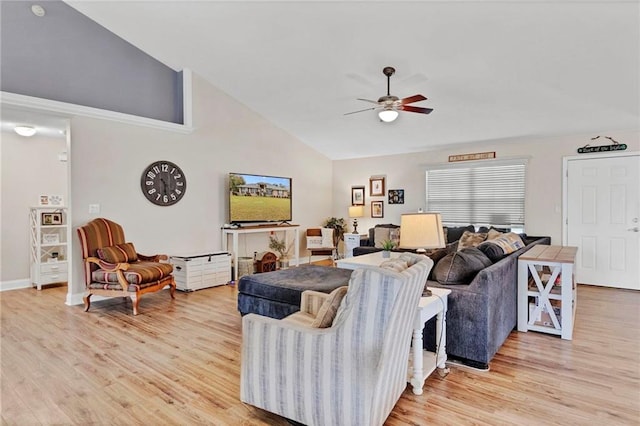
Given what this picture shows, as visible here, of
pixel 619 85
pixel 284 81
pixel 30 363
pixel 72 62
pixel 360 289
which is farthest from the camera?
pixel 284 81

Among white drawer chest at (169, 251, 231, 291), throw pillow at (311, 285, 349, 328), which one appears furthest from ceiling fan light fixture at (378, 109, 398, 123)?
white drawer chest at (169, 251, 231, 291)

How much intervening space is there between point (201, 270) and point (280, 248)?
2059 millimetres

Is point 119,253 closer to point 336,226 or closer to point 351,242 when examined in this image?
point 351,242

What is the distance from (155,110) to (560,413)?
588 cm

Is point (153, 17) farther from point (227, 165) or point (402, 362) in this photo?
point (402, 362)

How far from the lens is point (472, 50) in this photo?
3963 millimetres

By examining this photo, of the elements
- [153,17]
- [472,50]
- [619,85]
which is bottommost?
[619,85]

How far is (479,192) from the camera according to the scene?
6684 mm

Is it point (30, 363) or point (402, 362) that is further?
point (30, 363)

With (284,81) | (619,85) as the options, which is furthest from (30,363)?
(619,85)

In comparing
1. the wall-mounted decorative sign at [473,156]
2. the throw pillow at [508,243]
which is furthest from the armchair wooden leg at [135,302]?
the wall-mounted decorative sign at [473,156]

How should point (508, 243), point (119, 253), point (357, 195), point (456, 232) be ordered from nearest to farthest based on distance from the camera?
1. point (508, 243)
2. point (119, 253)
3. point (456, 232)
4. point (357, 195)

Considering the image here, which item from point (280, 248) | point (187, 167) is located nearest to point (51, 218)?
point (187, 167)

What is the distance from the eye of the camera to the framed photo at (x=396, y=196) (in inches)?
301
